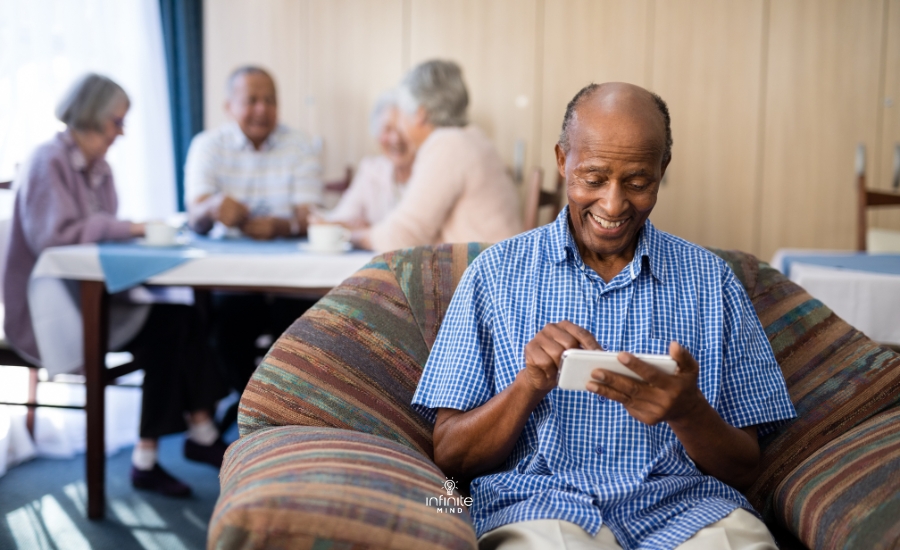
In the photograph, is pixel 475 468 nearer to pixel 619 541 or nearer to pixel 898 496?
pixel 619 541

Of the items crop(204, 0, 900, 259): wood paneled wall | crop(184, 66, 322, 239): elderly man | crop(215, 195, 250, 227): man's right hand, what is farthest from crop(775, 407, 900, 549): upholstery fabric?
crop(204, 0, 900, 259): wood paneled wall

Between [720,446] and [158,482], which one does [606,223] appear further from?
[158,482]

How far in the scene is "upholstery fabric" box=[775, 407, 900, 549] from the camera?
100 centimetres

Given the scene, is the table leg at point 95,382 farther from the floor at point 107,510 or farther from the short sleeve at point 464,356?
the short sleeve at point 464,356

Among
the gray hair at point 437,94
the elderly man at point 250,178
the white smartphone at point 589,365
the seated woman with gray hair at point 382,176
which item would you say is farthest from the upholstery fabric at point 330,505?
the seated woman with gray hair at point 382,176

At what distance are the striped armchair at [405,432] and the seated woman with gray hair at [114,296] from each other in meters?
1.25

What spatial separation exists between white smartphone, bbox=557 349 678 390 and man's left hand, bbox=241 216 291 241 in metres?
1.83

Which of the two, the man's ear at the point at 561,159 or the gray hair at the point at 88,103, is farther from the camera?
the gray hair at the point at 88,103

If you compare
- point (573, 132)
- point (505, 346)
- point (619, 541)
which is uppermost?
point (573, 132)

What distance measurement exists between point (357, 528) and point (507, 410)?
11.2 inches

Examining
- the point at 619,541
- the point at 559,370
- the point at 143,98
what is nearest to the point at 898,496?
the point at 619,541

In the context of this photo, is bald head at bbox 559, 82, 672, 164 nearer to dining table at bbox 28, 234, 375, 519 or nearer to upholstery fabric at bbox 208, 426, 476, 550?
upholstery fabric at bbox 208, 426, 476, 550

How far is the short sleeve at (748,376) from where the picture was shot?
3.86 feet

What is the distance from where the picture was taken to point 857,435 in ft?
3.90
